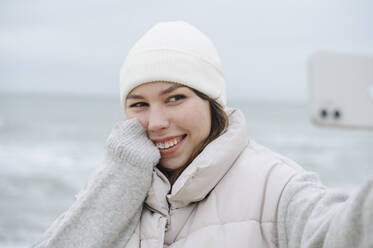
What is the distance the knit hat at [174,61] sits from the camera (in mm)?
1978

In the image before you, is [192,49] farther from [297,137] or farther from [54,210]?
[297,137]

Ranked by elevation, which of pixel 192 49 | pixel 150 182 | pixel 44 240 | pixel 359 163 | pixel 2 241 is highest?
pixel 192 49

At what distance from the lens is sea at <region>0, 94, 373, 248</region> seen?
8.73m

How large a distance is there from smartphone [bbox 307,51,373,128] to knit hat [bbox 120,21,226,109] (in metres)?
0.67

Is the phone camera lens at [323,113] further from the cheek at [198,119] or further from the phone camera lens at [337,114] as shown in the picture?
the cheek at [198,119]

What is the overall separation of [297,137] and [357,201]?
25343 millimetres

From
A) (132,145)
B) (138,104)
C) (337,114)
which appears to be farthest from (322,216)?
(138,104)

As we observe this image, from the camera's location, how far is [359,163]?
1677cm

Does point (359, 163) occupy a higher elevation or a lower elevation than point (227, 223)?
lower

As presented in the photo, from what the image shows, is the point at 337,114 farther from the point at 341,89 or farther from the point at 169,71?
the point at 169,71

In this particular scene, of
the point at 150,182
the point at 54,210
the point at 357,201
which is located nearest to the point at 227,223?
the point at 150,182

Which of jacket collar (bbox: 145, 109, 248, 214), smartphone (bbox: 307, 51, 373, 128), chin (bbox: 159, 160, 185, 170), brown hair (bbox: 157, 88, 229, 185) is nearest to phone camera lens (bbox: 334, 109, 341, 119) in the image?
smartphone (bbox: 307, 51, 373, 128)

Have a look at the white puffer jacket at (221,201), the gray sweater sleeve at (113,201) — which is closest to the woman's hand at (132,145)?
the gray sweater sleeve at (113,201)

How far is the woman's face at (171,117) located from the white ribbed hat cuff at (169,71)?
0.04 meters
